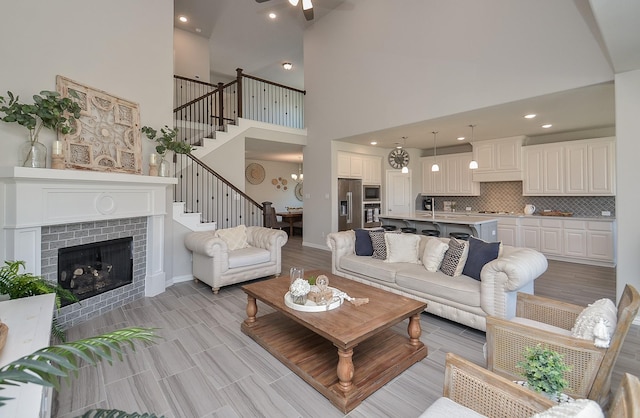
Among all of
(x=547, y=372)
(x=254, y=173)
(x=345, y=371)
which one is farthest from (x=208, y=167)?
(x=254, y=173)

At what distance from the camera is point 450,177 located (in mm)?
7809

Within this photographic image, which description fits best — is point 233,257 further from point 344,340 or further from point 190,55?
point 190,55

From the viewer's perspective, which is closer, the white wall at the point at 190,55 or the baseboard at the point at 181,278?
the baseboard at the point at 181,278

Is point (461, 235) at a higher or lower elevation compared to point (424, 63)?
lower

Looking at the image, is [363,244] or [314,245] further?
[314,245]

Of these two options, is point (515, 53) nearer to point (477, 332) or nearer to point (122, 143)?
point (477, 332)

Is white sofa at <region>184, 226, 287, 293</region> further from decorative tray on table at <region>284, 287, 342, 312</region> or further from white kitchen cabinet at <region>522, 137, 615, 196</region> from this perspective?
white kitchen cabinet at <region>522, 137, 615, 196</region>

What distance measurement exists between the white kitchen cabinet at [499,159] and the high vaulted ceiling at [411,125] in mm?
249

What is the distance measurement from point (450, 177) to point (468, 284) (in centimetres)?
548

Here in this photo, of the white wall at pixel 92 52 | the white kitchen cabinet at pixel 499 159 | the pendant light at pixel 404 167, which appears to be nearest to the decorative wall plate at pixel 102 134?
the white wall at pixel 92 52

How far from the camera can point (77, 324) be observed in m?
3.20

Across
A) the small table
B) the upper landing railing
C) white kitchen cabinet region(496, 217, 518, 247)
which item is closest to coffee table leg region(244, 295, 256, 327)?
the upper landing railing

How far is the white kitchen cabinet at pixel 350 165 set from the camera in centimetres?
716

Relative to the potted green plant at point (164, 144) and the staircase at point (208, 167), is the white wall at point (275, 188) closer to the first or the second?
the staircase at point (208, 167)
